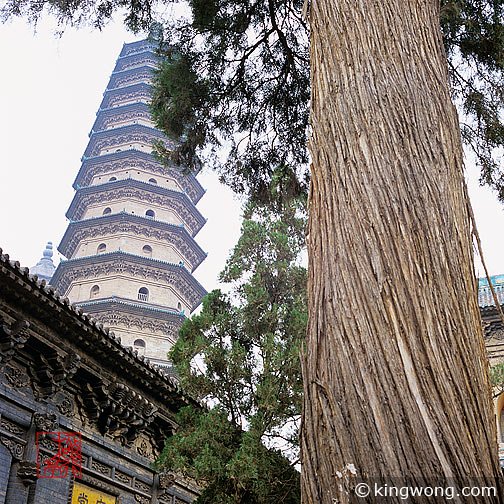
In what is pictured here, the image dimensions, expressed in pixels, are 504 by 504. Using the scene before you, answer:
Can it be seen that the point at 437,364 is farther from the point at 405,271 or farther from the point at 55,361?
the point at 55,361

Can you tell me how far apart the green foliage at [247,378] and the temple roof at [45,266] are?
1237 inches

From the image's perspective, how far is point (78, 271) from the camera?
19.5 m

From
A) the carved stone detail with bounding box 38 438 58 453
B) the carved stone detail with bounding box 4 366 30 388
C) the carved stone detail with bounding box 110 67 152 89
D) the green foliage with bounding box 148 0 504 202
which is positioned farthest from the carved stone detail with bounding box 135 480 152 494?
the carved stone detail with bounding box 110 67 152 89

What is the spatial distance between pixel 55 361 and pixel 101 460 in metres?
1.81

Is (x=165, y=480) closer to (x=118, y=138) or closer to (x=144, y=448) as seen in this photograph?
(x=144, y=448)

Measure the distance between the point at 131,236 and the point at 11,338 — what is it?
13.8 meters

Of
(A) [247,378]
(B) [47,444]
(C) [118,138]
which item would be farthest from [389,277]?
(C) [118,138]

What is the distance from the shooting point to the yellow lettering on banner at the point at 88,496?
738 cm

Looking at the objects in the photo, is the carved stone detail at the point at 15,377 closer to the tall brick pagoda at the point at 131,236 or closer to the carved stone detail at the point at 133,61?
the tall brick pagoda at the point at 131,236

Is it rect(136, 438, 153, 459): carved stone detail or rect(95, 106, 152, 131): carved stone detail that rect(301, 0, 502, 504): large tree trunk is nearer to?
rect(136, 438, 153, 459): carved stone detail

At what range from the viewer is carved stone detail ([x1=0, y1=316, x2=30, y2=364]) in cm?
634

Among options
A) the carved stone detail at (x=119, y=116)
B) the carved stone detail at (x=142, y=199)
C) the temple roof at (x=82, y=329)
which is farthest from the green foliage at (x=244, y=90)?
the carved stone detail at (x=119, y=116)

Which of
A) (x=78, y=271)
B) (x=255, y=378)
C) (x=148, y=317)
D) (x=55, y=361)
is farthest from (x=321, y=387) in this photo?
(x=78, y=271)

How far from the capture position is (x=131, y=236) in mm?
20000
